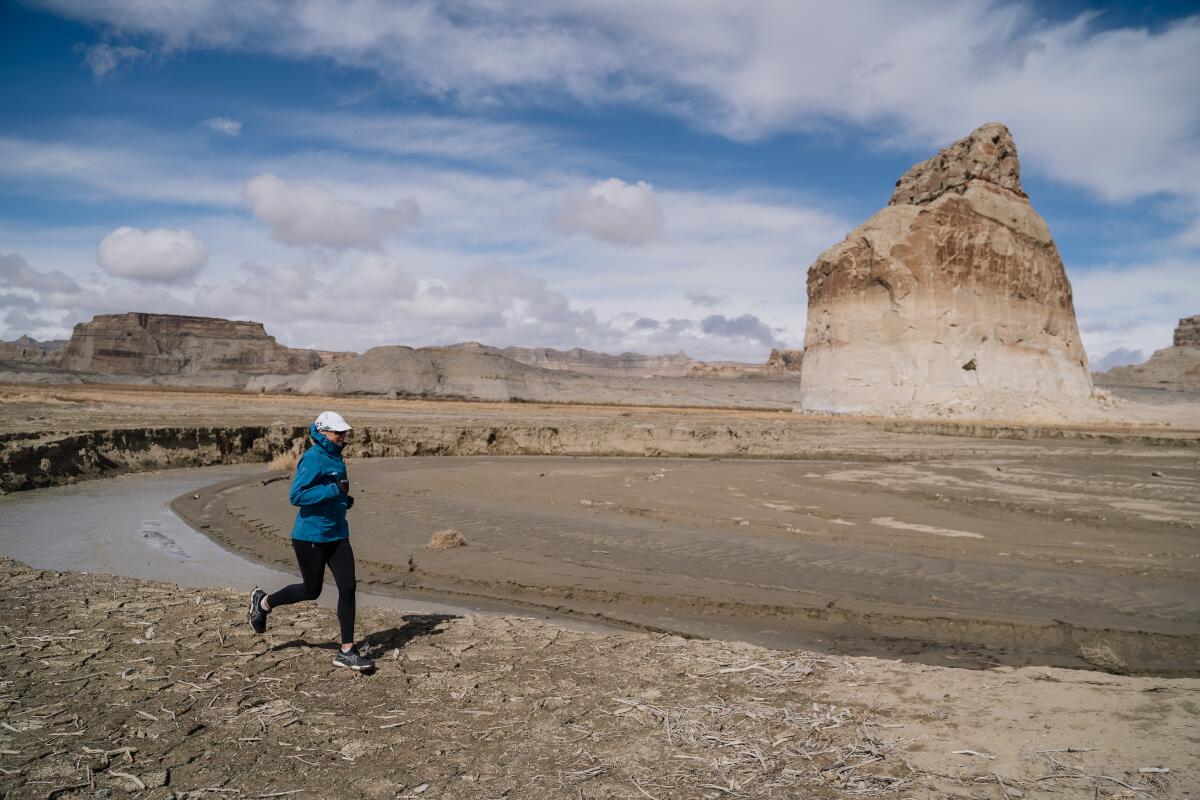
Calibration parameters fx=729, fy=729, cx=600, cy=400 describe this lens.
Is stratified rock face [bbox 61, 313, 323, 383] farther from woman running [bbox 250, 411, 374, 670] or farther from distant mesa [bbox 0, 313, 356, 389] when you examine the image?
woman running [bbox 250, 411, 374, 670]

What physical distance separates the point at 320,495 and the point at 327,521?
0.78 ft

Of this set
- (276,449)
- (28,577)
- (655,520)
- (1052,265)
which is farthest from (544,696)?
(1052,265)

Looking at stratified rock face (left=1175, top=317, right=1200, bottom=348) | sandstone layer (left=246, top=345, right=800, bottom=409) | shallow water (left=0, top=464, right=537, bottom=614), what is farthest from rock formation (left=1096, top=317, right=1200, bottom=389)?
shallow water (left=0, top=464, right=537, bottom=614)

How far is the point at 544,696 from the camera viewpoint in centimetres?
487

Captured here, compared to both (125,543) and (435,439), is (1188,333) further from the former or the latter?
(125,543)

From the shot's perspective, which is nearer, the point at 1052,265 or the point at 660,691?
the point at 660,691

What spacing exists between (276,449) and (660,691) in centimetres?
2276

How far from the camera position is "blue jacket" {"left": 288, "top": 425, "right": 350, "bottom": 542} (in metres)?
5.13

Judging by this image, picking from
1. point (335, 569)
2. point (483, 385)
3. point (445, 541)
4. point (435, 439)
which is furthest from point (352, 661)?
point (483, 385)

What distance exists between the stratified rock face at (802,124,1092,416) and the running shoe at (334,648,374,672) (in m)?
37.8

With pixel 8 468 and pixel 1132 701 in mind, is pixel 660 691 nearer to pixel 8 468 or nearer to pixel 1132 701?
pixel 1132 701

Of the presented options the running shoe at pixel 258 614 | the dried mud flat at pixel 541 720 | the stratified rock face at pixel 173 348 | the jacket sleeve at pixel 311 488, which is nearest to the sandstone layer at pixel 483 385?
the stratified rock face at pixel 173 348

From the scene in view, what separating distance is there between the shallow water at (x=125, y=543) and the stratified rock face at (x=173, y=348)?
401ft

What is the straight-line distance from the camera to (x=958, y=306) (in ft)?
127
